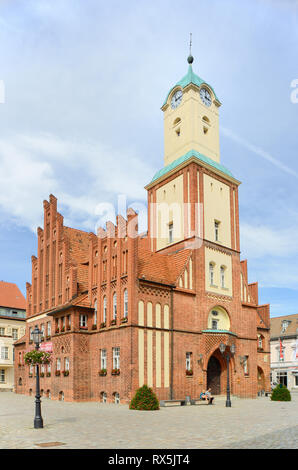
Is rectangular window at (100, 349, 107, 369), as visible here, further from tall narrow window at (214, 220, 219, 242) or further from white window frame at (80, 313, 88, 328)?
tall narrow window at (214, 220, 219, 242)

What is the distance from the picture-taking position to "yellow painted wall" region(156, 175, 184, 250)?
39094 mm

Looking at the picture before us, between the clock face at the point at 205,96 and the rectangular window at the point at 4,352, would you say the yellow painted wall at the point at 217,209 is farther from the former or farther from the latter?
the rectangular window at the point at 4,352

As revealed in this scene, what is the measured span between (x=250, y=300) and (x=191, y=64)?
2319 centimetres

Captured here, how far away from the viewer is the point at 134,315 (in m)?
31.1

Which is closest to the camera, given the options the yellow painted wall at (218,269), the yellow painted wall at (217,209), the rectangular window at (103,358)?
the rectangular window at (103,358)

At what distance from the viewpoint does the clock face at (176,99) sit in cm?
4319

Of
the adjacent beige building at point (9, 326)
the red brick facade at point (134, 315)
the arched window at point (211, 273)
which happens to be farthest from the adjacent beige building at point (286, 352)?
the adjacent beige building at point (9, 326)

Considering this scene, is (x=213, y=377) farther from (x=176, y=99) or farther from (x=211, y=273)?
(x=176, y=99)

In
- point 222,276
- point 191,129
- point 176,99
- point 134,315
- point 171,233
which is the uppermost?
point 176,99

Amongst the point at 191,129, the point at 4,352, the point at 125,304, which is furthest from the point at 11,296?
the point at 191,129

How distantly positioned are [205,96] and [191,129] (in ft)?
15.0

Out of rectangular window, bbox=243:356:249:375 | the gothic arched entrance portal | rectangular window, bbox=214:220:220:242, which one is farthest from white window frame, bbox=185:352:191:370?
rectangular window, bbox=214:220:220:242

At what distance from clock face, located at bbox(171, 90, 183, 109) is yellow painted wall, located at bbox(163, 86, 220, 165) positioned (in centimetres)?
35

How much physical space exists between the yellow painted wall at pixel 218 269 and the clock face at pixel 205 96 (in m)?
14.5
